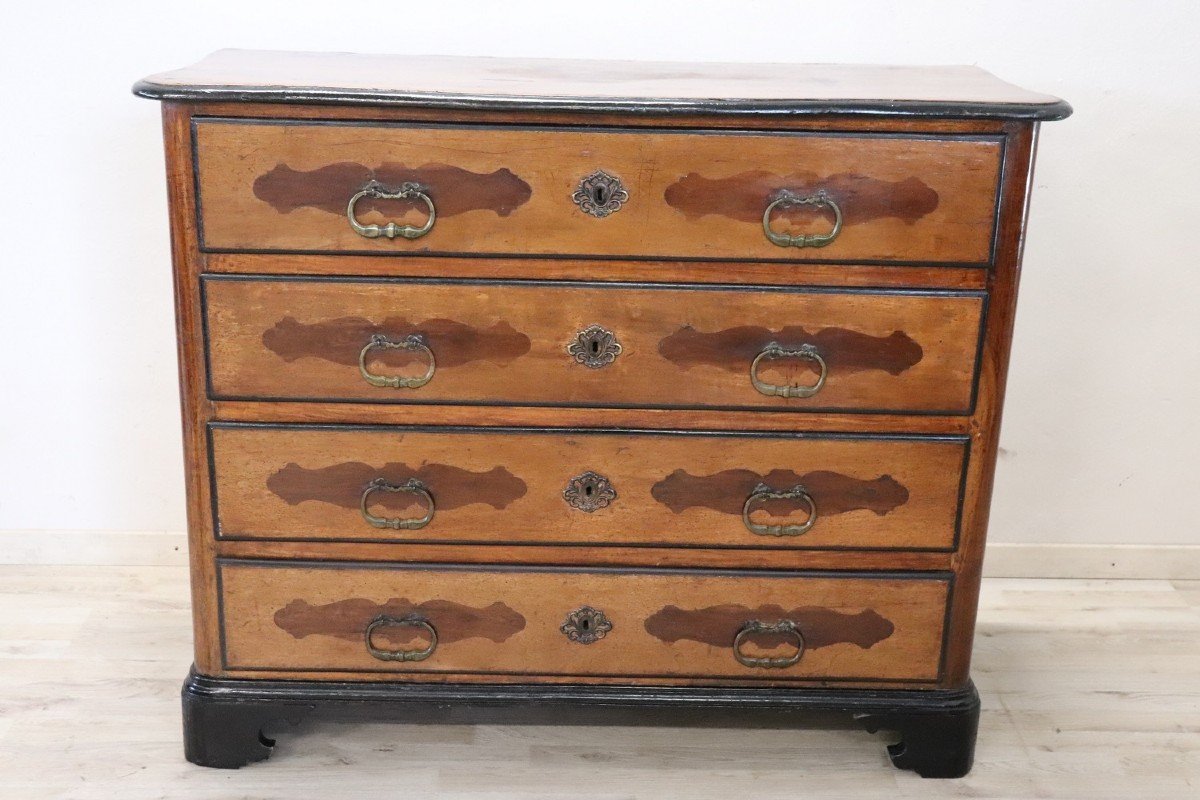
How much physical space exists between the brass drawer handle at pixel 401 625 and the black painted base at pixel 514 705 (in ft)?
0.19

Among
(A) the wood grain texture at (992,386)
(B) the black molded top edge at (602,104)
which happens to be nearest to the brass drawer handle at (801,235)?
(B) the black molded top edge at (602,104)

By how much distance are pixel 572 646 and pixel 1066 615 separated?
119cm

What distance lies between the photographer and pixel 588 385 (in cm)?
190

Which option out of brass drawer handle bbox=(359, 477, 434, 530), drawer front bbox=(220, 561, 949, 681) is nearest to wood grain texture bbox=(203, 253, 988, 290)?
brass drawer handle bbox=(359, 477, 434, 530)

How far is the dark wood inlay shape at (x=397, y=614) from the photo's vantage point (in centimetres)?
203

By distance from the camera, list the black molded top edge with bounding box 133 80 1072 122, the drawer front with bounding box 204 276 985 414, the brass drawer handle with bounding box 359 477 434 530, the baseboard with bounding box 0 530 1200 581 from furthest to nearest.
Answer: the baseboard with bounding box 0 530 1200 581 → the brass drawer handle with bounding box 359 477 434 530 → the drawer front with bounding box 204 276 985 414 → the black molded top edge with bounding box 133 80 1072 122

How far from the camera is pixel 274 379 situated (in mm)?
1895

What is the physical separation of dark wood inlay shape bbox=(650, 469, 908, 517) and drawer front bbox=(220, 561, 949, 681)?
121mm

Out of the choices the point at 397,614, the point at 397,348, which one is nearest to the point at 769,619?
the point at 397,614

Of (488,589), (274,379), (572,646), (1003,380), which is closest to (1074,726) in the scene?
(1003,380)

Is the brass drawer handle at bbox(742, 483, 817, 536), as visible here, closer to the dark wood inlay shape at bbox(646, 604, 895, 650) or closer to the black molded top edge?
the dark wood inlay shape at bbox(646, 604, 895, 650)

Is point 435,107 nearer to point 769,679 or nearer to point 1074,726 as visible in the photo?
point 769,679

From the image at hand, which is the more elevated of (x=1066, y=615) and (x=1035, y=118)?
(x=1035, y=118)

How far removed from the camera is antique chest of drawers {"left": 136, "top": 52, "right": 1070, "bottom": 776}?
1.79m
